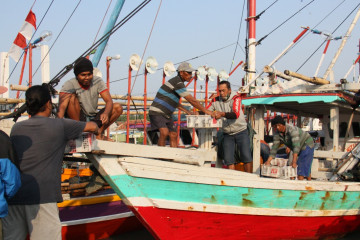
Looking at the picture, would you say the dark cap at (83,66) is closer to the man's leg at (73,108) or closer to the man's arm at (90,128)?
the man's leg at (73,108)

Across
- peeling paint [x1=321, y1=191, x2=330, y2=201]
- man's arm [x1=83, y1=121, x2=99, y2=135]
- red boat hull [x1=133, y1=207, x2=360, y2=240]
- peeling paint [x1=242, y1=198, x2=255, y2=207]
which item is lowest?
red boat hull [x1=133, y1=207, x2=360, y2=240]

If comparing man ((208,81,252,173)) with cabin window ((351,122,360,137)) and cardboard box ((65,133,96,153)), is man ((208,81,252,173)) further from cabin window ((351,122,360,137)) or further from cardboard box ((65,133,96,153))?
cabin window ((351,122,360,137))

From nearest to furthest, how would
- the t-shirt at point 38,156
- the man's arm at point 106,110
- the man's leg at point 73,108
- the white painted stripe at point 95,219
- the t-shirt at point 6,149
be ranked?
the t-shirt at point 6,149, the t-shirt at point 38,156, the man's arm at point 106,110, the man's leg at point 73,108, the white painted stripe at point 95,219

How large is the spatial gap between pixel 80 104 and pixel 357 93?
4.82 meters

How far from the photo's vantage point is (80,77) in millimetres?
4852

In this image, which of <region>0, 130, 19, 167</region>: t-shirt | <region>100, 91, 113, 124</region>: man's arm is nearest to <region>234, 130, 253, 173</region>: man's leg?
<region>100, 91, 113, 124</region>: man's arm

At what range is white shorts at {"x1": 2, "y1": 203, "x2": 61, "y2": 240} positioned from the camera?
3.41 m

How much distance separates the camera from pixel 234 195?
537 cm

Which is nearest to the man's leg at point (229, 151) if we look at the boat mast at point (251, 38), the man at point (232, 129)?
the man at point (232, 129)

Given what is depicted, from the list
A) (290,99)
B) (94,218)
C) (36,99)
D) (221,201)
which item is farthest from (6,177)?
(290,99)

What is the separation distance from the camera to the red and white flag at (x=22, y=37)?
10.2m

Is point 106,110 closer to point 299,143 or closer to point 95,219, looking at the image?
point 95,219

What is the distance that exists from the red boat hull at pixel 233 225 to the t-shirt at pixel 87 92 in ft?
4.85

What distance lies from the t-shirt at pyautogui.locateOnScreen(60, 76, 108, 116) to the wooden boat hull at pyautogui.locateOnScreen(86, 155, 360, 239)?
94cm
